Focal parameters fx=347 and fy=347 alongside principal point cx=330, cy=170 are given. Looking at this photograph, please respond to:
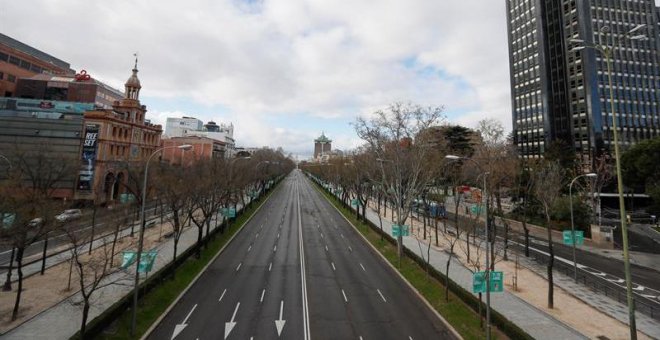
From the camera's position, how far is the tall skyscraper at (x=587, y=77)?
294 ft

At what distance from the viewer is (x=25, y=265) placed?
28.9 m

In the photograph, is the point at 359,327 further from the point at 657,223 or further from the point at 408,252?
the point at 657,223

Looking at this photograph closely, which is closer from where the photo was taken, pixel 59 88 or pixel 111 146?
pixel 111 146

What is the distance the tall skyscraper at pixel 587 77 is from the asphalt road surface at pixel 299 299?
79.5m

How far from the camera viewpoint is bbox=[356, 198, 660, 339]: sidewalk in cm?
1991

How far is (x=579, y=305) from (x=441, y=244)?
63.3 feet

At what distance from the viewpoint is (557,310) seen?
2300cm

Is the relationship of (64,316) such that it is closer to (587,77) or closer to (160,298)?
(160,298)

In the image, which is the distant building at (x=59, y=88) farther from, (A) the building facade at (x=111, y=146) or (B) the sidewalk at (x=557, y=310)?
(B) the sidewalk at (x=557, y=310)

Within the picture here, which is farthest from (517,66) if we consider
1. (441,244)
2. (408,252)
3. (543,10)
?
(408,252)

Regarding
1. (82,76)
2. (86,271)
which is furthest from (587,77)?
(82,76)

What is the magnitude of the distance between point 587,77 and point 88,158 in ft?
377

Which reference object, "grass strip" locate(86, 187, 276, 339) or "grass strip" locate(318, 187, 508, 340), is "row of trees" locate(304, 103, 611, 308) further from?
"grass strip" locate(86, 187, 276, 339)

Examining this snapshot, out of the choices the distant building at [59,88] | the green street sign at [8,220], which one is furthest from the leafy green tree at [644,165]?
the distant building at [59,88]
